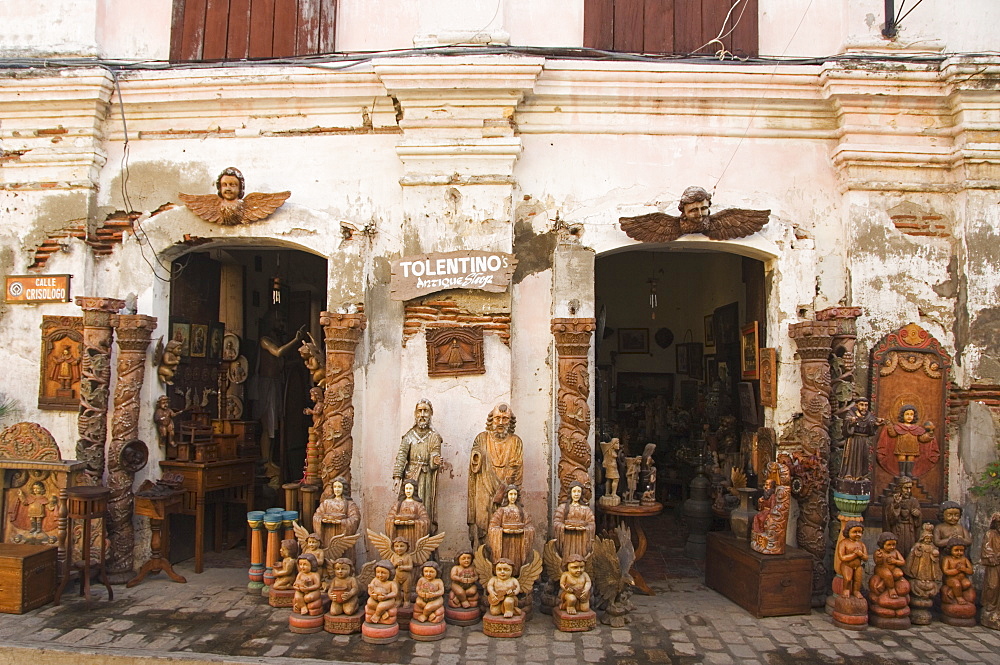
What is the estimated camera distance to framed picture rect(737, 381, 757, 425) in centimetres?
751

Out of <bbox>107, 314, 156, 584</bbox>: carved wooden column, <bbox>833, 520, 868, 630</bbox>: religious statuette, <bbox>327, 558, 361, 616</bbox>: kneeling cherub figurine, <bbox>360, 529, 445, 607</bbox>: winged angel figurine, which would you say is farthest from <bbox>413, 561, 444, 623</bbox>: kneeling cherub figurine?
<bbox>833, 520, 868, 630</bbox>: religious statuette

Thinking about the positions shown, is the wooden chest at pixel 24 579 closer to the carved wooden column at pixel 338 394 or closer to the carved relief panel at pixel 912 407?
the carved wooden column at pixel 338 394

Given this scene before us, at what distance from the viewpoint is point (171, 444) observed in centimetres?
693

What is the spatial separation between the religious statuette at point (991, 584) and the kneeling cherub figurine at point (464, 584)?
407 centimetres

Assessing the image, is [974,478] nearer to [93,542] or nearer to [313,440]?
[313,440]

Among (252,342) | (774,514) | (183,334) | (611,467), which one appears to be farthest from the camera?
(252,342)

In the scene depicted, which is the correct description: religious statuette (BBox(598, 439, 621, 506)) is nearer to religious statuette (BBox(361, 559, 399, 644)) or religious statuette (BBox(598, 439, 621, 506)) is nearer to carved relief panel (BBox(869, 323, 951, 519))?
religious statuette (BBox(361, 559, 399, 644))

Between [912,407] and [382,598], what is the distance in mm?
4914

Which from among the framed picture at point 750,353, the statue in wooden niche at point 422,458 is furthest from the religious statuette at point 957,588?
the statue in wooden niche at point 422,458

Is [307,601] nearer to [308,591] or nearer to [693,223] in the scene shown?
[308,591]

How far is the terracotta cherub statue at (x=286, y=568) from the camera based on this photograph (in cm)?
578

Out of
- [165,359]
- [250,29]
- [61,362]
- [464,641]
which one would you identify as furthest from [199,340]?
[464,641]

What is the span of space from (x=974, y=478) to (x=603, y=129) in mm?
4652

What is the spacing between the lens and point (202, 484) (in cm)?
688
